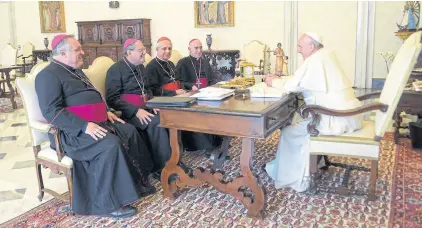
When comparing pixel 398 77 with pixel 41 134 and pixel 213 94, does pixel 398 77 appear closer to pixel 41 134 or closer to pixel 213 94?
pixel 213 94

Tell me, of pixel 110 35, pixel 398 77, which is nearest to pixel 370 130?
pixel 398 77

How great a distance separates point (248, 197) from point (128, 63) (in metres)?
1.62

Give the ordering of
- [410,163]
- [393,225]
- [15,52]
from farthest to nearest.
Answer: [15,52]
[410,163]
[393,225]

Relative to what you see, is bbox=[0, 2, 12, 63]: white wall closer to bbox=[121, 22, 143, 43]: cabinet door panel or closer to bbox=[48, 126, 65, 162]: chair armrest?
bbox=[121, 22, 143, 43]: cabinet door panel

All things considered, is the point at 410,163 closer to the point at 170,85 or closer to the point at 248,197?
the point at 248,197

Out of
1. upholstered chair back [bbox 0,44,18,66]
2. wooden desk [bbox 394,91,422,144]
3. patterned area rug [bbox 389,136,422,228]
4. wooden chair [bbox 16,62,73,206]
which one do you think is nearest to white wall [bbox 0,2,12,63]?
upholstered chair back [bbox 0,44,18,66]

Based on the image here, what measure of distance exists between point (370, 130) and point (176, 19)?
19.1ft

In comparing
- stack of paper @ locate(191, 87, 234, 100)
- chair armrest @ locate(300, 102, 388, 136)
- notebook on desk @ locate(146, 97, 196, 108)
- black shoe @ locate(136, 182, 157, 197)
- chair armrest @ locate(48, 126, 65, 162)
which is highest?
stack of paper @ locate(191, 87, 234, 100)

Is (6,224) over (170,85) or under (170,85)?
under

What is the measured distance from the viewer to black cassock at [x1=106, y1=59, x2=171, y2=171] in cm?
343

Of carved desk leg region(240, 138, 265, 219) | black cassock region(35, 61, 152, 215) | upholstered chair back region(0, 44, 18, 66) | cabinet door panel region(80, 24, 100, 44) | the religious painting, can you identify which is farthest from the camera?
the religious painting

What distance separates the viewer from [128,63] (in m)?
3.53

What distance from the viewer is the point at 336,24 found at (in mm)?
6637

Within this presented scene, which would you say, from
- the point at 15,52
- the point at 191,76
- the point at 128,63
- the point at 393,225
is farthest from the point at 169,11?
the point at 393,225
